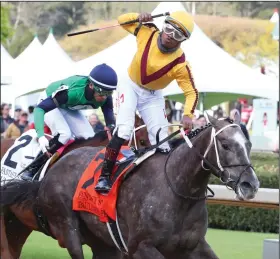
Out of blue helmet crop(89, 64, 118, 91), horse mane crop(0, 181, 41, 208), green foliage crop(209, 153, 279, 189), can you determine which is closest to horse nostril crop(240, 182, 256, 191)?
blue helmet crop(89, 64, 118, 91)

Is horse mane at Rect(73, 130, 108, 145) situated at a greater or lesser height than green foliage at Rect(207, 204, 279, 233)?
greater

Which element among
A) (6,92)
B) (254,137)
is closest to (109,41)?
(6,92)

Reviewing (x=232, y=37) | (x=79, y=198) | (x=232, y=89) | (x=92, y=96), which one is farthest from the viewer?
(x=232, y=37)

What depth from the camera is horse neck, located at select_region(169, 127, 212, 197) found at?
6082 millimetres

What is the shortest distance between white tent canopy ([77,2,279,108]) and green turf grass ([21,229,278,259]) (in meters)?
5.24

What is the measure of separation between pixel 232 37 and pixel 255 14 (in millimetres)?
10201

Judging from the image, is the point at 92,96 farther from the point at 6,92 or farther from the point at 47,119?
the point at 6,92

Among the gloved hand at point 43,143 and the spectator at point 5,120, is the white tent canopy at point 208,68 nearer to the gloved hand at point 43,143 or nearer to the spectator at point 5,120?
the spectator at point 5,120

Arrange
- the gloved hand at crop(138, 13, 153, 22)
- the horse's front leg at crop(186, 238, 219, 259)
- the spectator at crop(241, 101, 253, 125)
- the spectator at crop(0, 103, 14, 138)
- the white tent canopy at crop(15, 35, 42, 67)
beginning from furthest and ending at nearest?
the spectator at crop(241, 101, 253, 125) < the white tent canopy at crop(15, 35, 42, 67) < the spectator at crop(0, 103, 14, 138) < the gloved hand at crop(138, 13, 153, 22) < the horse's front leg at crop(186, 238, 219, 259)

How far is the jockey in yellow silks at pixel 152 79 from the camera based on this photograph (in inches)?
250

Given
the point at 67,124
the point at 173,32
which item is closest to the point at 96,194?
the point at 173,32

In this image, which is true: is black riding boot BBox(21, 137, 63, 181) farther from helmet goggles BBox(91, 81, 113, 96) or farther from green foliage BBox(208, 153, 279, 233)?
green foliage BBox(208, 153, 279, 233)

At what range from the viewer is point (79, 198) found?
6809mm

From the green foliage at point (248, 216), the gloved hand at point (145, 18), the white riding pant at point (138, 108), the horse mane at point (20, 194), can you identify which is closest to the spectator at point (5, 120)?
the green foliage at point (248, 216)
